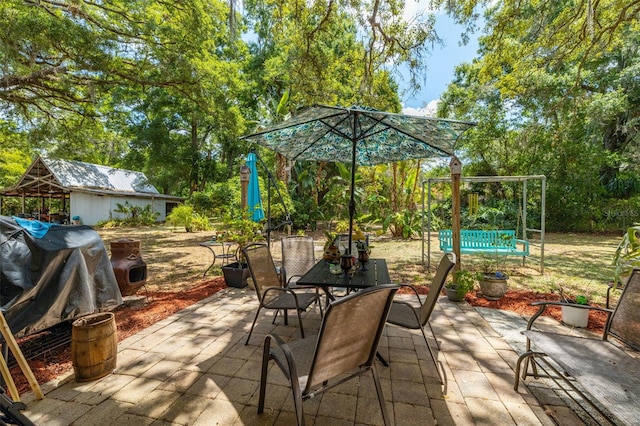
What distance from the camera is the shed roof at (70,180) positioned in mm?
16891

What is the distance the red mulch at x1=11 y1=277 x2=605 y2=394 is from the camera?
2.57 meters

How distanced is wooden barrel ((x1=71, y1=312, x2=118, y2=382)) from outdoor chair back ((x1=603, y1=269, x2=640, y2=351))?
4274 mm

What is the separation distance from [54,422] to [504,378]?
3.48 m

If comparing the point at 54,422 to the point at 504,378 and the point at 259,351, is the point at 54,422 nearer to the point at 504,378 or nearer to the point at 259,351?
the point at 259,351

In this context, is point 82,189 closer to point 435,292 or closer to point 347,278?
point 347,278

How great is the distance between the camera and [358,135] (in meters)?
4.28

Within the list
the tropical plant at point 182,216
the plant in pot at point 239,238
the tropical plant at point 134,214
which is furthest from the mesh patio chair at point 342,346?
the tropical plant at point 134,214

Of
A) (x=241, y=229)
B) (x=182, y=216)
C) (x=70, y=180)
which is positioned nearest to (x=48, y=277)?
(x=241, y=229)

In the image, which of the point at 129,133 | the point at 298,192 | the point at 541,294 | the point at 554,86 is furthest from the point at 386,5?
the point at 129,133

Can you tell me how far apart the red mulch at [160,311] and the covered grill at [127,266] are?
1.17ft

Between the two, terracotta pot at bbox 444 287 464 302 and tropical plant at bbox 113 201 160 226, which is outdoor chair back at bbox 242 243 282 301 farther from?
tropical plant at bbox 113 201 160 226

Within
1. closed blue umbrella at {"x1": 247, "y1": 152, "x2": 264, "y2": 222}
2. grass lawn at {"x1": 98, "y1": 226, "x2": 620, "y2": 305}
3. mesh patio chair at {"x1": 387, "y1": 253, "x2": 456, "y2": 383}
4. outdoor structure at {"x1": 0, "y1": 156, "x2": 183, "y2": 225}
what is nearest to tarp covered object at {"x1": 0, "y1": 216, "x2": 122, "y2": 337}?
grass lawn at {"x1": 98, "y1": 226, "x2": 620, "y2": 305}

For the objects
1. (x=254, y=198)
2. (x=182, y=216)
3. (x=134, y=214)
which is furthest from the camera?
(x=134, y=214)

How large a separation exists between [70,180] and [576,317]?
23.8 m
